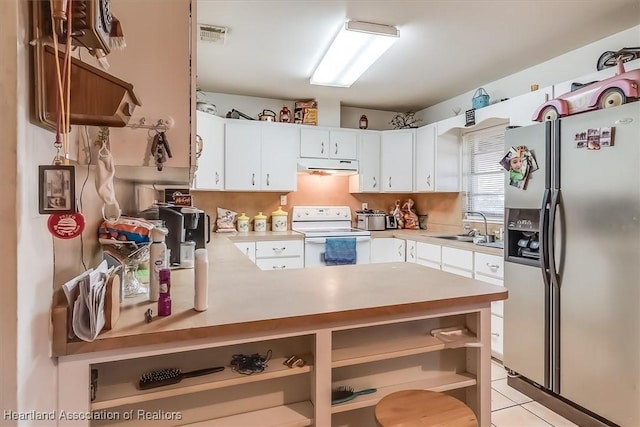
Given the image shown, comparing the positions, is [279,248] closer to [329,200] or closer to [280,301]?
[329,200]

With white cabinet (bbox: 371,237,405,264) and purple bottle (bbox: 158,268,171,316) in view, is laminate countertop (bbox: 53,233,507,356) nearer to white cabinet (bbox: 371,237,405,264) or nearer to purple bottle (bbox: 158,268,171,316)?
purple bottle (bbox: 158,268,171,316)

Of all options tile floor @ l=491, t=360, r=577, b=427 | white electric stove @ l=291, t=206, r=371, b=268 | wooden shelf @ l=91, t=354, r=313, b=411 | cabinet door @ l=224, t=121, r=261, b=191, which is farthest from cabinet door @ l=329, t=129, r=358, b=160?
wooden shelf @ l=91, t=354, r=313, b=411

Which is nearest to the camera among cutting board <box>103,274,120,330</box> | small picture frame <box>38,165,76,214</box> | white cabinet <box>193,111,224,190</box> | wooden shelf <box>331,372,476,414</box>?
small picture frame <box>38,165,76,214</box>

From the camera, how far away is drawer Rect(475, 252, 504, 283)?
9.15ft

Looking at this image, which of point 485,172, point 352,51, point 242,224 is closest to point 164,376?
point 352,51

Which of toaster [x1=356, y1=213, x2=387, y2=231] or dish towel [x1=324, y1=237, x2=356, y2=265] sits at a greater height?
toaster [x1=356, y1=213, x2=387, y2=231]

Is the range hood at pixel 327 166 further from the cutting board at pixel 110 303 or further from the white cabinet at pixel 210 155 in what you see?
the cutting board at pixel 110 303

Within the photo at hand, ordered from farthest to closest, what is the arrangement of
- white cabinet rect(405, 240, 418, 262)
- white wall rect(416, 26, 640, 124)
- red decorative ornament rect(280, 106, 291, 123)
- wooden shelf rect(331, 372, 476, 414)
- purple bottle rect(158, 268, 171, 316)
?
red decorative ornament rect(280, 106, 291, 123) → white cabinet rect(405, 240, 418, 262) → white wall rect(416, 26, 640, 124) → wooden shelf rect(331, 372, 476, 414) → purple bottle rect(158, 268, 171, 316)

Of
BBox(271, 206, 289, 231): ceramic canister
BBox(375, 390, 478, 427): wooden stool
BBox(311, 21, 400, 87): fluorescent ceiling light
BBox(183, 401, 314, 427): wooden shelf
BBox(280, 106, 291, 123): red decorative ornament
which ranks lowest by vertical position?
BBox(183, 401, 314, 427): wooden shelf

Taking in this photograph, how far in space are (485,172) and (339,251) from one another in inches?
70.8

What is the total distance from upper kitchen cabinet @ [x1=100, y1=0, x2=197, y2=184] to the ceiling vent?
56.9 inches

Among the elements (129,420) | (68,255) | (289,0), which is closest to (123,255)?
(68,255)

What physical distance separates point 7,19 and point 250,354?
3.55 ft

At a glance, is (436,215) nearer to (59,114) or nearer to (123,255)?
(123,255)
